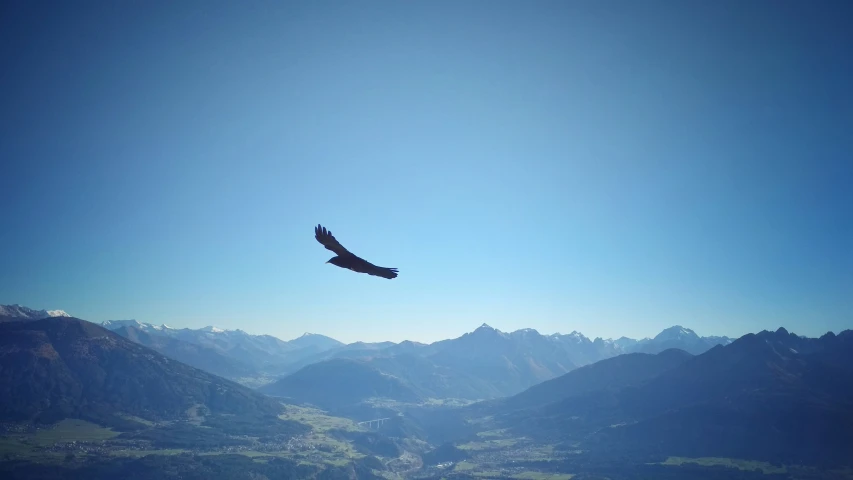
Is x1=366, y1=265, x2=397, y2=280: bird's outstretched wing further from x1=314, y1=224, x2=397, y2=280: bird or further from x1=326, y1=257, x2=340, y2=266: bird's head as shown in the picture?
x1=326, y1=257, x2=340, y2=266: bird's head

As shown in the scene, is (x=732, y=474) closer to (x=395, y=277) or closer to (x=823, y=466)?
(x=823, y=466)

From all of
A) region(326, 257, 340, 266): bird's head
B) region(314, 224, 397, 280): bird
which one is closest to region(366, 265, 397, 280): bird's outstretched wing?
region(314, 224, 397, 280): bird

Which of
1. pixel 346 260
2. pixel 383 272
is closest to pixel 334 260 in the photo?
pixel 346 260

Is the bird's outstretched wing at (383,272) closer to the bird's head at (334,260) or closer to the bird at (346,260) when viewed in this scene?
the bird at (346,260)

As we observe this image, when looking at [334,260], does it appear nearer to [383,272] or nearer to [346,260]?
[346,260]

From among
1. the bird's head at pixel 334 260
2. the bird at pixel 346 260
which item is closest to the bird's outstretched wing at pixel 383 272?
the bird at pixel 346 260
